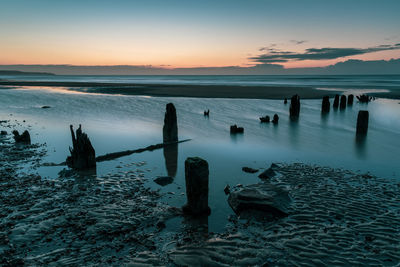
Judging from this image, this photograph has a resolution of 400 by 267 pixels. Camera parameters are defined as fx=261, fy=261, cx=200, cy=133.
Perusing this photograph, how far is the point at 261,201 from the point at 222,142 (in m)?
9.45

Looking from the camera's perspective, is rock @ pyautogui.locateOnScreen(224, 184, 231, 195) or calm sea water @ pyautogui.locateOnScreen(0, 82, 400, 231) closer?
rock @ pyautogui.locateOnScreen(224, 184, 231, 195)

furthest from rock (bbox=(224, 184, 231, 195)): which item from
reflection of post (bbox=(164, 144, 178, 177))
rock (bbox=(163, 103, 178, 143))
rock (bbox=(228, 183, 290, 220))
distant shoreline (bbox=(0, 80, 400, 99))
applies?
distant shoreline (bbox=(0, 80, 400, 99))

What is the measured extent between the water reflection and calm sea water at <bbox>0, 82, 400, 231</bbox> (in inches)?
2.4

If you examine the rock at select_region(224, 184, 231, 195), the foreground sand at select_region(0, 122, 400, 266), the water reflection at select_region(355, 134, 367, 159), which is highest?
the water reflection at select_region(355, 134, 367, 159)

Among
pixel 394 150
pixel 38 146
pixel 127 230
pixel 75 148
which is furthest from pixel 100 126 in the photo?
pixel 394 150

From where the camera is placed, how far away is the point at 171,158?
45.1 ft

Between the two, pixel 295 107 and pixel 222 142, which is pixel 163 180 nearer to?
pixel 222 142

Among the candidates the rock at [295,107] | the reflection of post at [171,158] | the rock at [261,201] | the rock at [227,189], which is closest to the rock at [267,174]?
the rock at [227,189]

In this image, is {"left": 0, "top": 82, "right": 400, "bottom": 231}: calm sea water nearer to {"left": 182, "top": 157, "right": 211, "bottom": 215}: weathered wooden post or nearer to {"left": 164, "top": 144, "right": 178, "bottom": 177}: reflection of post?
{"left": 164, "top": 144, "right": 178, "bottom": 177}: reflection of post

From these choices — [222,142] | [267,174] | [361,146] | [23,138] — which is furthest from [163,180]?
[361,146]

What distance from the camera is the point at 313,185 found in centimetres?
981

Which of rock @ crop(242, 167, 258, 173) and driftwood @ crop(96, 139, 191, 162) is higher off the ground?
driftwood @ crop(96, 139, 191, 162)

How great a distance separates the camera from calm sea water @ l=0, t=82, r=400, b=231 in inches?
451

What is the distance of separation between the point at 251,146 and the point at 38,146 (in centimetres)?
1277
